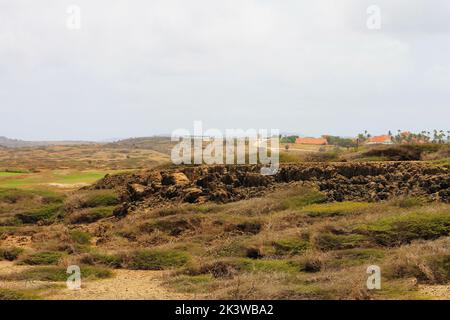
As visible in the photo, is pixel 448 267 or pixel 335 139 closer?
pixel 448 267

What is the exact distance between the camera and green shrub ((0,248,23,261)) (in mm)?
15375

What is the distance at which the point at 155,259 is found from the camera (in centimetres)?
1403

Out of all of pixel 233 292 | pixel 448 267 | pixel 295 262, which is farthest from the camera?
pixel 295 262

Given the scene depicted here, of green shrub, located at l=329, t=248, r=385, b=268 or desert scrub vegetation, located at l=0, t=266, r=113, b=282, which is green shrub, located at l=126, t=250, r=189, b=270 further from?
green shrub, located at l=329, t=248, r=385, b=268

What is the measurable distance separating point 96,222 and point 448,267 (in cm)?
1383

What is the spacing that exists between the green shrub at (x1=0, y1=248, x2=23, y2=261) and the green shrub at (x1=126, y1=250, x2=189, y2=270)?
12.8 ft

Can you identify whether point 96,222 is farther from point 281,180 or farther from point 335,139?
point 335,139

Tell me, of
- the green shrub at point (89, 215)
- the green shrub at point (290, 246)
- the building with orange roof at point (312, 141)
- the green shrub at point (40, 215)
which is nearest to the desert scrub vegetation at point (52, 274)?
the green shrub at point (290, 246)

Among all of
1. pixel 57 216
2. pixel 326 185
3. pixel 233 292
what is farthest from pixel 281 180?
pixel 233 292

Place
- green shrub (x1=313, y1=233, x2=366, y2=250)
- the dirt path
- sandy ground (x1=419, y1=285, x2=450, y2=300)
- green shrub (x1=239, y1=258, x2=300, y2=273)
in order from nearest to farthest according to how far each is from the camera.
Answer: sandy ground (x1=419, y1=285, x2=450, y2=300) < the dirt path < green shrub (x1=239, y1=258, x2=300, y2=273) < green shrub (x1=313, y1=233, x2=366, y2=250)

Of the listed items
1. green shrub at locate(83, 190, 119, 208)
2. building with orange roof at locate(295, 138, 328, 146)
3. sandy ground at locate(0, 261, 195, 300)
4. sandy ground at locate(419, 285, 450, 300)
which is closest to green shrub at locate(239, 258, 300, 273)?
sandy ground at locate(0, 261, 195, 300)

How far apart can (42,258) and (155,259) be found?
3.54 m

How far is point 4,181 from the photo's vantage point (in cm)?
3509

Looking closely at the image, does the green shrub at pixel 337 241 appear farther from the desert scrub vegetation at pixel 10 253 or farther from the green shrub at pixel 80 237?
the desert scrub vegetation at pixel 10 253
